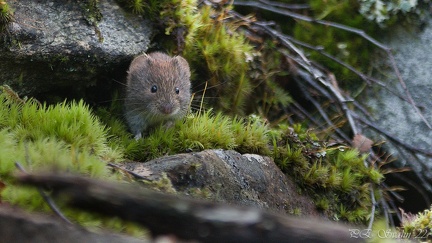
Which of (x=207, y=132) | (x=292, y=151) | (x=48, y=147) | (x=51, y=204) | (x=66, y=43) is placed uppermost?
(x=51, y=204)

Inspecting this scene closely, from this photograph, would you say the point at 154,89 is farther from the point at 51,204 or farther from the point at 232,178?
the point at 51,204

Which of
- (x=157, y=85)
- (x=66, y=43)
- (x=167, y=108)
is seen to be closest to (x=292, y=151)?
(x=167, y=108)

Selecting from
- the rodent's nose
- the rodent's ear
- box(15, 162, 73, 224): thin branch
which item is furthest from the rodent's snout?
box(15, 162, 73, 224): thin branch

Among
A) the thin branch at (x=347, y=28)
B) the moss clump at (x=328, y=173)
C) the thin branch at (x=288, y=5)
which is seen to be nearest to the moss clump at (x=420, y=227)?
the moss clump at (x=328, y=173)

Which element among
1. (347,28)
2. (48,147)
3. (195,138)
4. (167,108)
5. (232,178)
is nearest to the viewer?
(48,147)

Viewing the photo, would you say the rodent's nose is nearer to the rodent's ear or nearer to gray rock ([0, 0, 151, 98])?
the rodent's ear

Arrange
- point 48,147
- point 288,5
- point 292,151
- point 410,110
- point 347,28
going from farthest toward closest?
point 288,5 < point 347,28 < point 410,110 < point 292,151 < point 48,147

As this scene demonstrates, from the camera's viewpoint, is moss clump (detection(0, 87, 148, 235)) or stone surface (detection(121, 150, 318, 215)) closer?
moss clump (detection(0, 87, 148, 235))
